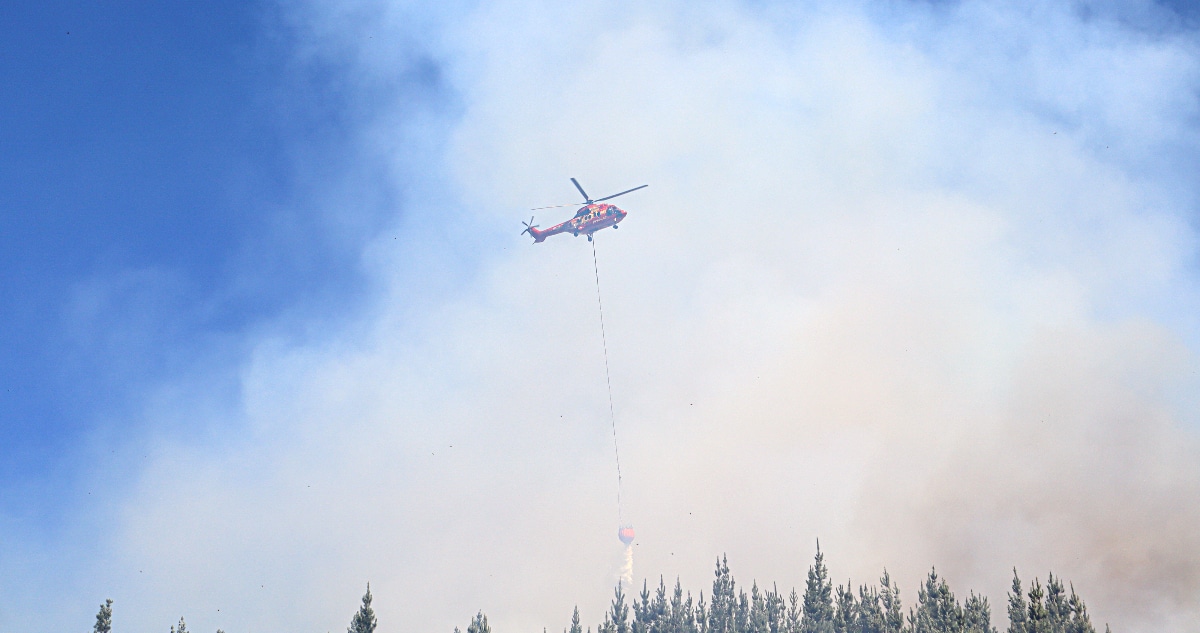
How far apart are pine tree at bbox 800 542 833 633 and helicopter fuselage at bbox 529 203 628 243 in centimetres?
5546

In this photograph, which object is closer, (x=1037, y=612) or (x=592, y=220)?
(x=1037, y=612)

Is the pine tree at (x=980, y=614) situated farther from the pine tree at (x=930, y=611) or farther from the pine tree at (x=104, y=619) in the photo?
the pine tree at (x=104, y=619)

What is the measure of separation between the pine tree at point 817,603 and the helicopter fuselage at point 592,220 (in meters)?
55.5

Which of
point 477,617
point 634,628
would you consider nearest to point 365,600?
point 477,617

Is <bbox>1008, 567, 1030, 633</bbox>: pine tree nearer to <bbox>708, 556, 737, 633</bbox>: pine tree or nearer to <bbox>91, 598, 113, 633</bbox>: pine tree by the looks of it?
<bbox>708, 556, 737, 633</bbox>: pine tree

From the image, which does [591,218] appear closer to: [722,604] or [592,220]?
[592,220]

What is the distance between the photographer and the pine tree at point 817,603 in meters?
122

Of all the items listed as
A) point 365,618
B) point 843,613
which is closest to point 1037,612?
point 843,613

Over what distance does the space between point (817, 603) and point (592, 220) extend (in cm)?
6340

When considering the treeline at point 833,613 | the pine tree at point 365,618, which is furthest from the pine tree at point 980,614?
the pine tree at point 365,618

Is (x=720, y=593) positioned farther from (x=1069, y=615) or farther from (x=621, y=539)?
(x=1069, y=615)

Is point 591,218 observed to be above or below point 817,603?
above

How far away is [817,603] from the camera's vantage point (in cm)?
12250

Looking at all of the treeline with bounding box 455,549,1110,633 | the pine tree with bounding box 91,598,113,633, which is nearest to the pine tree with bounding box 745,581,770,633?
the treeline with bounding box 455,549,1110,633
